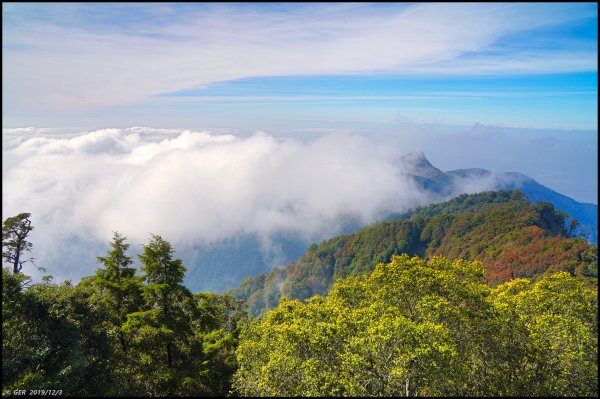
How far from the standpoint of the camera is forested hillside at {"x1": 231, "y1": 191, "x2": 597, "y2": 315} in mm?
92688

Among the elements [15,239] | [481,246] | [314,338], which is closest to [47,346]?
[314,338]

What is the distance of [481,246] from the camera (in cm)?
12712

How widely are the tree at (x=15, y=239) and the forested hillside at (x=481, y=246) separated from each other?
192 feet

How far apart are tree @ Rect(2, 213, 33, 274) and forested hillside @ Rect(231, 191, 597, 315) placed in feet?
192

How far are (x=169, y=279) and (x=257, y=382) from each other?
9376mm

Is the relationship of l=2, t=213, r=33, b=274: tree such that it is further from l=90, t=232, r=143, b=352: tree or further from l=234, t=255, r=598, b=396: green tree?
l=234, t=255, r=598, b=396: green tree

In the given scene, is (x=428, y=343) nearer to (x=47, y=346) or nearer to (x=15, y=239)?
(x=47, y=346)

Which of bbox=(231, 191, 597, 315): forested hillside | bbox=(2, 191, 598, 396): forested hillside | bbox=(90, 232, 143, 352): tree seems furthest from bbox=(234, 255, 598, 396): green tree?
bbox=(231, 191, 597, 315): forested hillside

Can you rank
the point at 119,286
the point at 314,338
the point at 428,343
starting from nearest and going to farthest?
the point at 428,343
the point at 314,338
the point at 119,286

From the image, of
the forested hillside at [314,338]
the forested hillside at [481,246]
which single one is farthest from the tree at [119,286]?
the forested hillside at [481,246]

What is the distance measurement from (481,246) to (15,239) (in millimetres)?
130990

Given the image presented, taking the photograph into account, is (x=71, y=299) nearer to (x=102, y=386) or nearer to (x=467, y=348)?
(x=102, y=386)

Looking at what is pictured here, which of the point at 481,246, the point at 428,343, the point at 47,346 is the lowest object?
the point at 481,246

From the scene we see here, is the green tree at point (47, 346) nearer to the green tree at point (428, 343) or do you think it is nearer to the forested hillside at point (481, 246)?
the green tree at point (428, 343)
